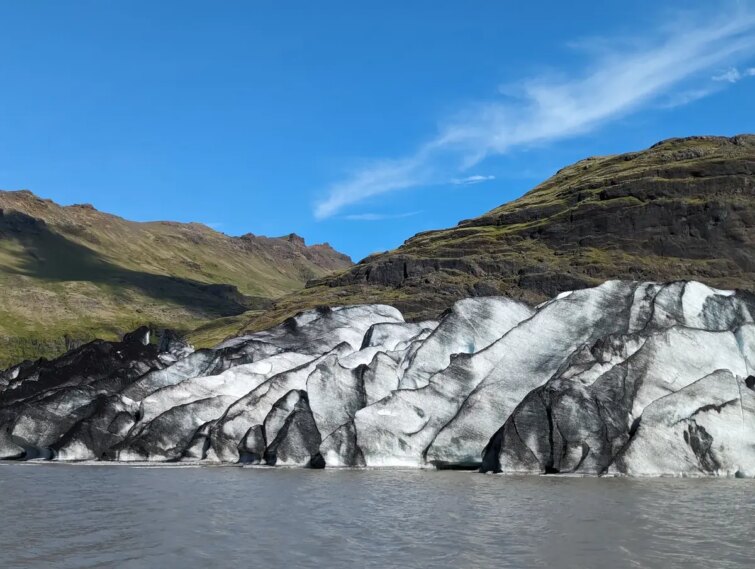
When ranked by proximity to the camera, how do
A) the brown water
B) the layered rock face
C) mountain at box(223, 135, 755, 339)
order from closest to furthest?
the brown water
the layered rock face
mountain at box(223, 135, 755, 339)

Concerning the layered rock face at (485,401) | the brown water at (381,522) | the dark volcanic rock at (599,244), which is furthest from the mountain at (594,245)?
the brown water at (381,522)

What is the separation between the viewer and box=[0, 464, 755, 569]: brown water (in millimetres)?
16938

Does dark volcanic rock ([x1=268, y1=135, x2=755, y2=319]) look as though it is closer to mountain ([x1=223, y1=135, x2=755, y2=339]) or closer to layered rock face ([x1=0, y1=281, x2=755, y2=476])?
mountain ([x1=223, y1=135, x2=755, y2=339])

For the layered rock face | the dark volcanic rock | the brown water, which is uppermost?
the dark volcanic rock

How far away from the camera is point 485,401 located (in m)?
34.7

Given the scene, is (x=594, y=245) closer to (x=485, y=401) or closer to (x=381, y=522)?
(x=485, y=401)

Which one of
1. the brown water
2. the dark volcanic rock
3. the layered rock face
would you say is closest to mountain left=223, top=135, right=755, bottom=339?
the dark volcanic rock

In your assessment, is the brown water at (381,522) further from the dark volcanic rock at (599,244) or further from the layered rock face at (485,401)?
the dark volcanic rock at (599,244)

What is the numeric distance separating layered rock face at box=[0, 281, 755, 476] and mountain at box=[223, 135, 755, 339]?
204ft

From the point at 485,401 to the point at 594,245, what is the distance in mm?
101589

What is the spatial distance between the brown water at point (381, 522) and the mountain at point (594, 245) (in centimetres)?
7680

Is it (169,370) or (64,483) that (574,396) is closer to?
(64,483)

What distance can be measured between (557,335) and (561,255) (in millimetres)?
94566

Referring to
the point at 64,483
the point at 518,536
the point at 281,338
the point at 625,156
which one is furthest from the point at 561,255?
the point at 518,536
